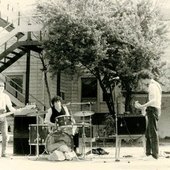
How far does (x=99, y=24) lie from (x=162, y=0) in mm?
4271

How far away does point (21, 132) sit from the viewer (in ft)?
40.0

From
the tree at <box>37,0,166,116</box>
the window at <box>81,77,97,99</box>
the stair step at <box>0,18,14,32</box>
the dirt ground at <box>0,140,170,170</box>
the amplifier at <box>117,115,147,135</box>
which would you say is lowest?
the dirt ground at <box>0,140,170,170</box>

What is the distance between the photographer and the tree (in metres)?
17.2

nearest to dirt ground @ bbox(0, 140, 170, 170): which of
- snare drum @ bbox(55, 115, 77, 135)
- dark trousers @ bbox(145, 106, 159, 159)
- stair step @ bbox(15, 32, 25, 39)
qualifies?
dark trousers @ bbox(145, 106, 159, 159)

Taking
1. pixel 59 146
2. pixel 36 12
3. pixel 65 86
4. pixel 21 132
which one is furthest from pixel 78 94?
pixel 59 146

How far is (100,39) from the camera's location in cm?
1731

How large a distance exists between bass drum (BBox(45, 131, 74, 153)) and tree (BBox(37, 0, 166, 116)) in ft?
24.8

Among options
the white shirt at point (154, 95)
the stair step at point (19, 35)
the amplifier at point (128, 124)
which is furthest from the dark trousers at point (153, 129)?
the stair step at point (19, 35)

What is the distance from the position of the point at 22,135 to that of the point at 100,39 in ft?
21.1

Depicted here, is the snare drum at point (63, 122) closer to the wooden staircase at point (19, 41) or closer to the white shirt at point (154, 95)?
the white shirt at point (154, 95)

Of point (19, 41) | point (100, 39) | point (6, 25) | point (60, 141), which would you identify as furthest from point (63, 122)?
point (6, 25)

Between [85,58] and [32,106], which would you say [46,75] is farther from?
[32,106]

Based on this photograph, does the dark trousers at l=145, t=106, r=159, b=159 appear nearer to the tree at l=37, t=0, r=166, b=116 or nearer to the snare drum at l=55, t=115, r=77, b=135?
the snare drum at l=55, t=115, r=77, b=135

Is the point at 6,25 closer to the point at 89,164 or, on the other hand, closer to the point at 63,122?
the point at 63,122
